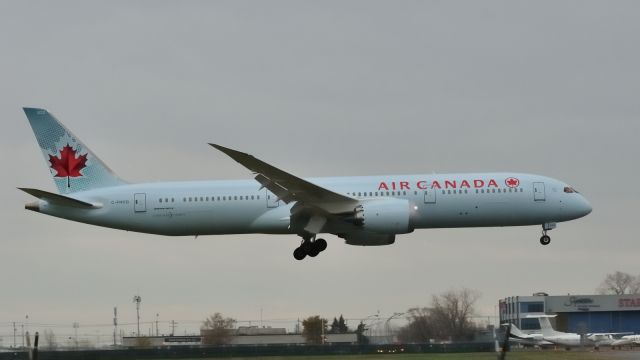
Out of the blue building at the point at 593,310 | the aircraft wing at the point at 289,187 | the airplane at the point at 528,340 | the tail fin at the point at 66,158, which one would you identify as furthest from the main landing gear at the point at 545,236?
the blue building at the point at 593,310

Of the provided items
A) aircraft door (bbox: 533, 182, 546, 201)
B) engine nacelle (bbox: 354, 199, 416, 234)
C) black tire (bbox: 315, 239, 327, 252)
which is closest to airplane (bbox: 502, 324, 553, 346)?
aircraft door (bbox: 533, 182, 546, 201)

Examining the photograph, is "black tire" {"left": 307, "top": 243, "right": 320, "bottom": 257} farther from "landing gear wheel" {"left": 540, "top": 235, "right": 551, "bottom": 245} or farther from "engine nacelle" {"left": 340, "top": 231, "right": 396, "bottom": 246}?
"landing gear wheel" {"left": 540, "top": 235, "right": 551, "bottom": 245}

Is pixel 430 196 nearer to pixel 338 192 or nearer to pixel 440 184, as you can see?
pixel 440 184

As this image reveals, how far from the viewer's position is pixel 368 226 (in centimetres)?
5078

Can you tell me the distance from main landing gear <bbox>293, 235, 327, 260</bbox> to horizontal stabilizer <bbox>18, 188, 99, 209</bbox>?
11.0m

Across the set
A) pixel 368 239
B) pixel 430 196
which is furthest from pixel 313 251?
pixel 430 196

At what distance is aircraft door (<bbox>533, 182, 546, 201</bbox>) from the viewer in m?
52.7

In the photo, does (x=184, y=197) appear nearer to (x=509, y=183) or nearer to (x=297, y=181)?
(x=297, y=181)

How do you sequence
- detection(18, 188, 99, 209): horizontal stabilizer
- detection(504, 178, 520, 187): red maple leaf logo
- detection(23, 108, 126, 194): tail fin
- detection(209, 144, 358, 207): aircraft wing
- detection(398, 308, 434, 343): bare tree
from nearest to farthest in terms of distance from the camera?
detection(209, 144, 358, 207): aircraft wing → detection(504, 178, 520, 187): red maple leaf logo → detection(18, 188, 99, 209): horizontal stabilizer → detection(23, 108, 126, 194): tail fin → detection(398, 308, 434, 343): bare tree

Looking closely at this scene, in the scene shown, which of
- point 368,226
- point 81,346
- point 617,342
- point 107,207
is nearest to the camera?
point 81,346

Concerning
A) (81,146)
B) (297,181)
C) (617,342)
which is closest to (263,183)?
(297,181)

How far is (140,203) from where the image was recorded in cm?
5400

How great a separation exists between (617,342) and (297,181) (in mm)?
34978

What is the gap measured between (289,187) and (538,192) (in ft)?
41.8
